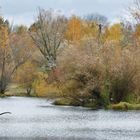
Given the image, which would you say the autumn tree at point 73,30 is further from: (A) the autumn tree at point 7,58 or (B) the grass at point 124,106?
(B) the grass at point 124,106

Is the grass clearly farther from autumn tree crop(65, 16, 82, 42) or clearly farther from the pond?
autumn tree crop(65, 16, 82, 42)

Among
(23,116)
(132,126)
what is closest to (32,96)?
(23,116)

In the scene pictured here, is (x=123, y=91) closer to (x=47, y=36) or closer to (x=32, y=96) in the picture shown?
(x=32, y=96)

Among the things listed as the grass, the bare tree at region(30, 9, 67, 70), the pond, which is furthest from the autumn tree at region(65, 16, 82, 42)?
the pond

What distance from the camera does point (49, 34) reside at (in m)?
108

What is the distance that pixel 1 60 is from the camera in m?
99.9

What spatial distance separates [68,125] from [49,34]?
6403cm

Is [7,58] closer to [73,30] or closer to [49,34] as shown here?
[49,34]

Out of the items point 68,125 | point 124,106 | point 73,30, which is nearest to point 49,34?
point 73,30

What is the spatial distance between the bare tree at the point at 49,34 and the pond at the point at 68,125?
44.4m

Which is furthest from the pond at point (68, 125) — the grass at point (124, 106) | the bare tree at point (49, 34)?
the bare tree at point (49, 34)

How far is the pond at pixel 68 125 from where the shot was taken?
37.6 metres

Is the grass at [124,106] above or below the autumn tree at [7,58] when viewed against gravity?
below

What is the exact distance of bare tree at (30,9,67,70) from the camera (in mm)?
104875
